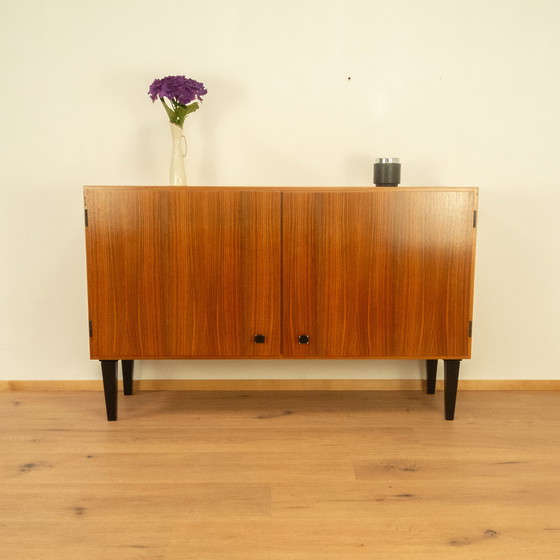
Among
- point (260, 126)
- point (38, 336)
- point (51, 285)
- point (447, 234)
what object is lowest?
point (38, 336)

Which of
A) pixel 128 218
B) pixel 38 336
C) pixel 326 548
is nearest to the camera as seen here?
pixel 326 548

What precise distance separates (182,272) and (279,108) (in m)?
0.79

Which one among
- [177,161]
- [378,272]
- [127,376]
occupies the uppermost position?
[177,161]

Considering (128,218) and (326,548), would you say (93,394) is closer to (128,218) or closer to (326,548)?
(128,218)

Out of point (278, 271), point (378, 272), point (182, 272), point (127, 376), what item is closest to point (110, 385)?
point (127, 376)

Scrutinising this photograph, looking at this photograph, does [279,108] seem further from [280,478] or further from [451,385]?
[280,478]

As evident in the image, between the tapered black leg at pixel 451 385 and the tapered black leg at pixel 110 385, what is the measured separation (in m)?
1.15

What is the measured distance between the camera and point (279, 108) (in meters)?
1.98

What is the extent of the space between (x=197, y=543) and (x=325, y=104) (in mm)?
1579

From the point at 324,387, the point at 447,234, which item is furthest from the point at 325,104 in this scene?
the point at 324,387

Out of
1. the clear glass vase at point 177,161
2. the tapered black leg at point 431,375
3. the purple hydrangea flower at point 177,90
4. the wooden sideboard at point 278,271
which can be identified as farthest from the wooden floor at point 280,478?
the purple hydrangea flower at point 177,90

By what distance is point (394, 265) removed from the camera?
5.45ft

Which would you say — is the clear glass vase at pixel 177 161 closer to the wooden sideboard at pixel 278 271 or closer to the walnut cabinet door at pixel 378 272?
the wooden sideboard at pixel 278 271

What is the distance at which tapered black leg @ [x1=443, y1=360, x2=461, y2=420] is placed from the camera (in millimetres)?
1744
